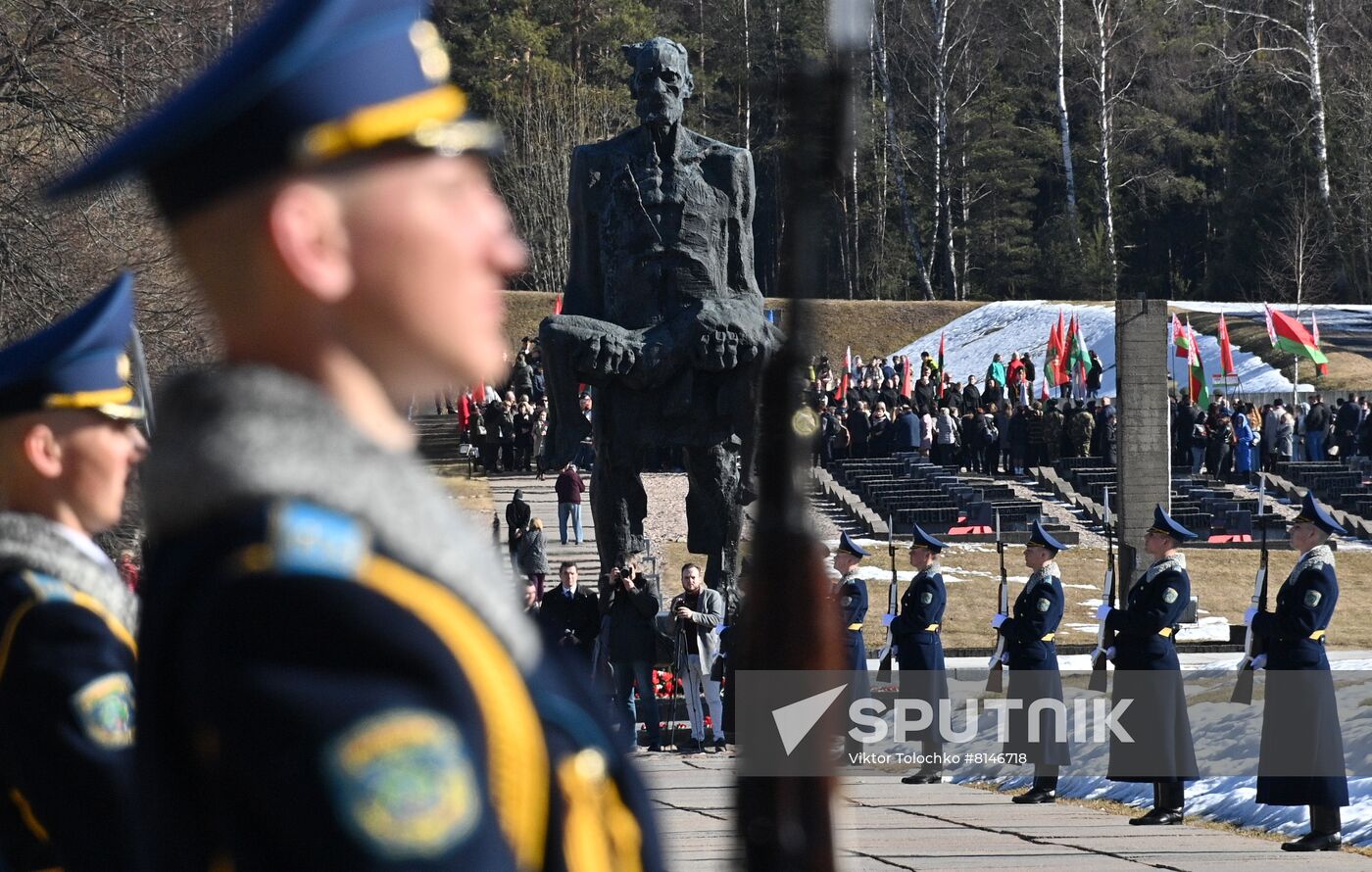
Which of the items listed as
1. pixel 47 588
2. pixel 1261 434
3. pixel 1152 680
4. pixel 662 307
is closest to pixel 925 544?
pixel 662 307

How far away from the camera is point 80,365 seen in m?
2.75

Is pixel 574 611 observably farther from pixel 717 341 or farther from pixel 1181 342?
pixel 1181 342

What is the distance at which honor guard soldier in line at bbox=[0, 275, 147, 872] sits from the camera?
2.29m

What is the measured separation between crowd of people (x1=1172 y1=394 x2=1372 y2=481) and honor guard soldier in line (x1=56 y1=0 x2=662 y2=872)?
36.4 m

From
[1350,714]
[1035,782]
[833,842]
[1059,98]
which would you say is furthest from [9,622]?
[1059,98]

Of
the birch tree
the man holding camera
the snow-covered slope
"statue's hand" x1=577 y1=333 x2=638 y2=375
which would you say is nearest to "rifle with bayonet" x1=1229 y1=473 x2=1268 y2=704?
the man holding camera

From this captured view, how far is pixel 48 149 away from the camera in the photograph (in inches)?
623

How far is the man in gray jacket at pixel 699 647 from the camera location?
12.8 metres

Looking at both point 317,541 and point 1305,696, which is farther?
point 1305,696

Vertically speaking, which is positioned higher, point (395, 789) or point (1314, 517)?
point (395, 789)

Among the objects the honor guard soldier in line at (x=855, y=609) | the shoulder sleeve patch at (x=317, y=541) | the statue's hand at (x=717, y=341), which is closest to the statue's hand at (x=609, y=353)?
the statue's hand at (x=717, y=341)

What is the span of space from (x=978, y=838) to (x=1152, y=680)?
2.11 meters

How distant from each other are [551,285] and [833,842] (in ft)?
187

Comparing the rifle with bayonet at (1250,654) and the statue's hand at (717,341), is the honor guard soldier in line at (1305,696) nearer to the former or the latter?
the rifle with bayonet at (1250,654)
